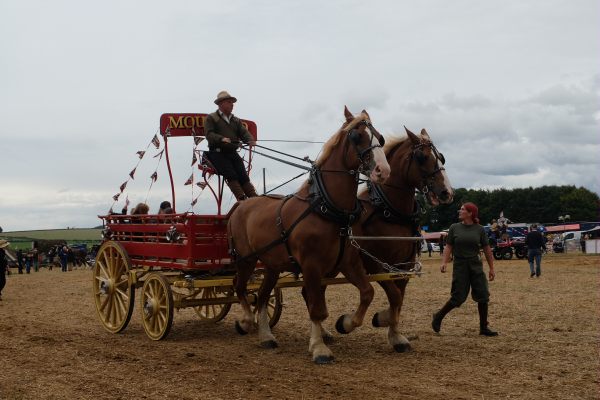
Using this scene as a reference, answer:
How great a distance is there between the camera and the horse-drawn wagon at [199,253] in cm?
757

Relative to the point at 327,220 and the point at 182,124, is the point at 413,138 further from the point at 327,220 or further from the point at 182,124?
the point at 182,124

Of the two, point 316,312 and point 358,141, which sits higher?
point 358,141

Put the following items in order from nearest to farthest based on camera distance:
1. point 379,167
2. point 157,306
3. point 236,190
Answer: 1. point 379,167
2. point 157,306
3. point 236,190

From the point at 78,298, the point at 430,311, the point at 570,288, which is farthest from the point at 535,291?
the point at 78,298

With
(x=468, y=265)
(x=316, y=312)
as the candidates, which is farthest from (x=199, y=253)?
(x=468, y=265)

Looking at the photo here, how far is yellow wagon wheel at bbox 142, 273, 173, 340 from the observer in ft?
28.2

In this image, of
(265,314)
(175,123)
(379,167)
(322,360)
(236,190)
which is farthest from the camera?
(175,123)

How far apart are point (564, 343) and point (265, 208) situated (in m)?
4.33

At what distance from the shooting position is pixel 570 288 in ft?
53.5

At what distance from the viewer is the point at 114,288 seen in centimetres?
1003

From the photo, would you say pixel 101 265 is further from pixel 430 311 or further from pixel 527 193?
pixel 527 193

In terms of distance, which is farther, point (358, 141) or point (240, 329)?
point (240, 329)

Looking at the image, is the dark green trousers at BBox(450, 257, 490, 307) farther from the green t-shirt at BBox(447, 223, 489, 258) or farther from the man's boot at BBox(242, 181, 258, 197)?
the man's boot at BBox(242, 181, 258, 197)

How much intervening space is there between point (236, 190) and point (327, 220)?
2403 mm
